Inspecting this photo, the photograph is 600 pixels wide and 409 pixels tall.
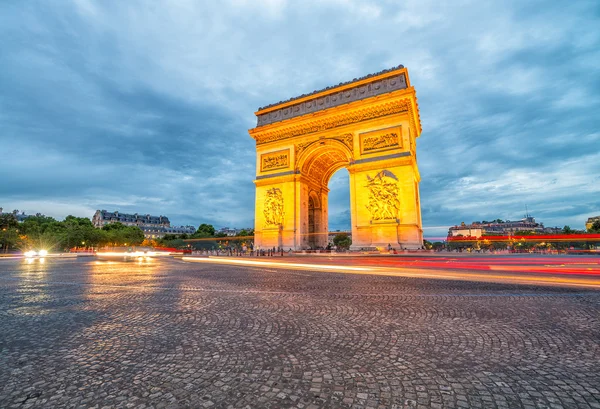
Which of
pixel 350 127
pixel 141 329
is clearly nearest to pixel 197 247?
pixel 350 127

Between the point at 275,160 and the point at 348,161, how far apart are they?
710 cm

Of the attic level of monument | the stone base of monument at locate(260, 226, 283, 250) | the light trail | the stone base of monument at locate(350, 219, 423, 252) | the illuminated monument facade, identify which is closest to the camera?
the light trail

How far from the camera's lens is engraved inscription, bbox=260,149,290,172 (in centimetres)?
2733

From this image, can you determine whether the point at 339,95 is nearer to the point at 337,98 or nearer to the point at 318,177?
the point at 337,98

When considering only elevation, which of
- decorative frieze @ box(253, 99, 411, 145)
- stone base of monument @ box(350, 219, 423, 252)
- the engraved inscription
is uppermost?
decorative frieze @ box(253, 99, 411, 145)

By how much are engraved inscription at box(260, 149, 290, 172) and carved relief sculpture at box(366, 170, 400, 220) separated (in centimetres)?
861

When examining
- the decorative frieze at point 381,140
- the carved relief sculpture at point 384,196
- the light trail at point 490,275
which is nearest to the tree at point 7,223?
the decorative frieze at point 381,140

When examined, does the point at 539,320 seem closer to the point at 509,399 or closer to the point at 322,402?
the point at 509,399

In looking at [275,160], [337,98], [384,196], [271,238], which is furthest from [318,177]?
[384,196]

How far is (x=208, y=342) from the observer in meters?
2.69

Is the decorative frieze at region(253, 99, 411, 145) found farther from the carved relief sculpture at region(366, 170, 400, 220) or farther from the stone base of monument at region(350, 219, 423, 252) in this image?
the stone base of monument at region(350, 219, 423, 252)

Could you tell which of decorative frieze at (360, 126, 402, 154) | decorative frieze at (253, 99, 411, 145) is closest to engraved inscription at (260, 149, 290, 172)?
decorative frieze at (253, 99, 411, 145)

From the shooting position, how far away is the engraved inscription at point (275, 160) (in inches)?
1076

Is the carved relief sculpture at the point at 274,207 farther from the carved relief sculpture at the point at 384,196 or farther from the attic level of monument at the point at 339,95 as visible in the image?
the carved relief sculpture at the point at 384,196
